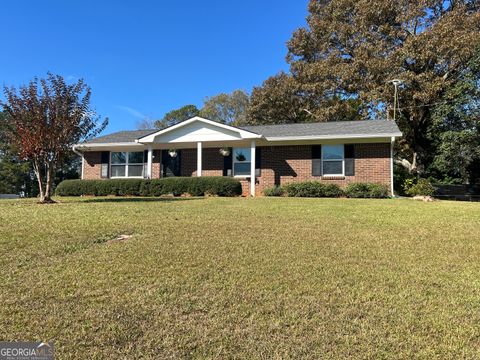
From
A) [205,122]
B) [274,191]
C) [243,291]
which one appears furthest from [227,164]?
[243,291]

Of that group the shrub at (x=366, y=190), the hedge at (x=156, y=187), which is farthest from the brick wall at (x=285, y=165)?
the hedge at (x=156, y=187)

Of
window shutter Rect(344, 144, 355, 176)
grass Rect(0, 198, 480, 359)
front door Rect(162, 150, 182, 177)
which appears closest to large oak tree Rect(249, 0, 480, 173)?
window shutter Rect(344, 144, 355, 176)

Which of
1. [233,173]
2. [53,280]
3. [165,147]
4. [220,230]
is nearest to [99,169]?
[165,147]

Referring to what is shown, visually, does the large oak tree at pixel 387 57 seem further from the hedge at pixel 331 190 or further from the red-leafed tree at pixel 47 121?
the red-leafed tree at pixel 47 121

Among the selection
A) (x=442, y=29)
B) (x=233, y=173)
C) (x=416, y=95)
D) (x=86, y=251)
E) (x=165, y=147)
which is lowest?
(x=86, y=251)

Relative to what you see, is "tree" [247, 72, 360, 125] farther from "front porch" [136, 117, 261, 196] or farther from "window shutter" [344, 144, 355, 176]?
"front porch" [136, 117, 261, 196]

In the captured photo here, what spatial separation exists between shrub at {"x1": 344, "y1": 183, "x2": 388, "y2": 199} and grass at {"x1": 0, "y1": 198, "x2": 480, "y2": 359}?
325 inches

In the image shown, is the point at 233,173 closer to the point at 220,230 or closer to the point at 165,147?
the point at 165,147

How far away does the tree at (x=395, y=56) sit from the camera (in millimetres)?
21703

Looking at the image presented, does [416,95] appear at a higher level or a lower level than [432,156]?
higher

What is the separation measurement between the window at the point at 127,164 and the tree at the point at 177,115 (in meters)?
33.0

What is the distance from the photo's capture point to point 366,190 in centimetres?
1592

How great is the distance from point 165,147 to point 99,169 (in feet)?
13.7

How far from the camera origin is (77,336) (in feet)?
10.3
